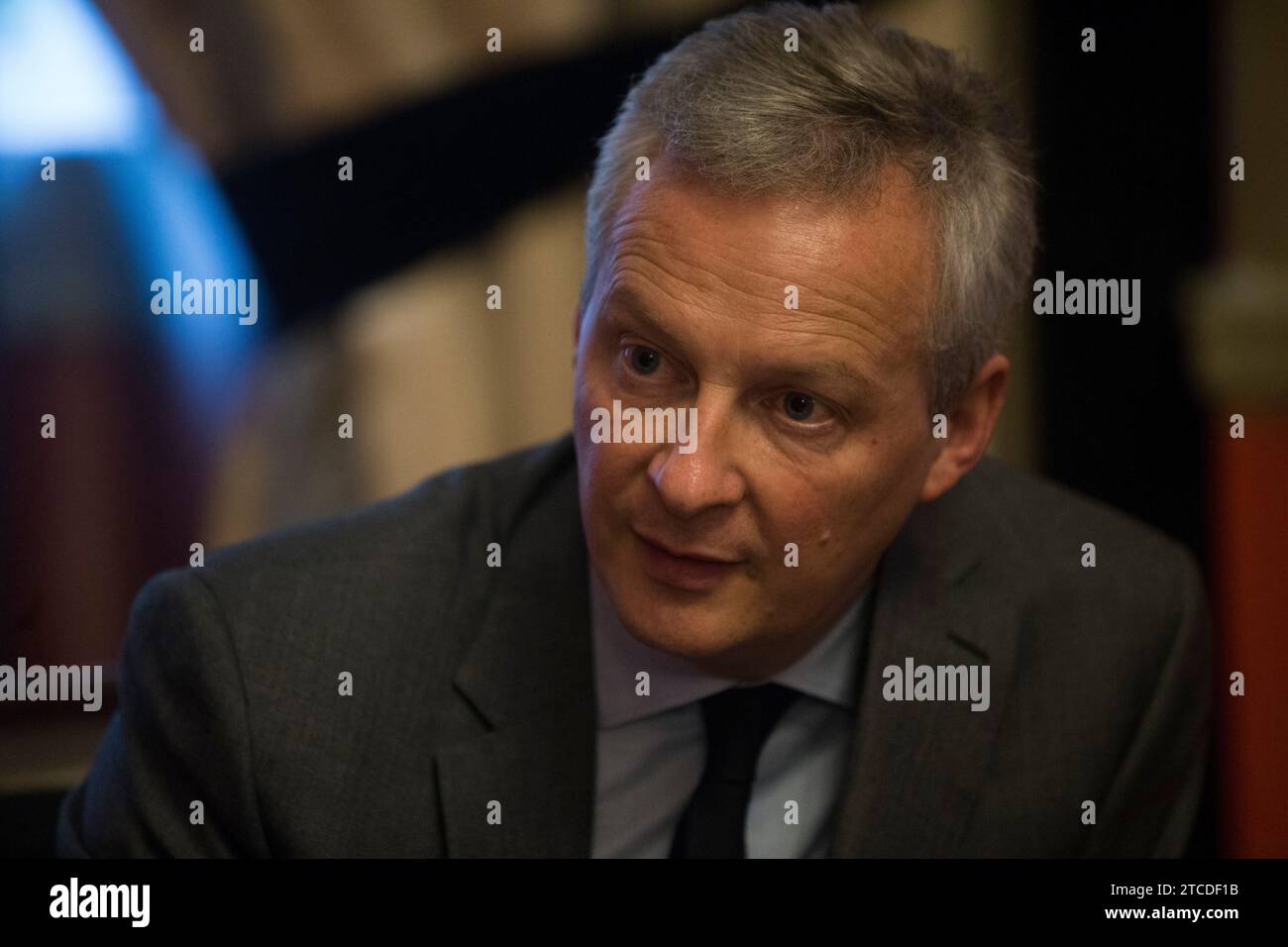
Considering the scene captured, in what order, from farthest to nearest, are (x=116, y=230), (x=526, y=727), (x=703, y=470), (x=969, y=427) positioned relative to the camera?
(x=116, y=230) → (x=969, y=427) → (x=526, y=727) → (x=703, y=470)

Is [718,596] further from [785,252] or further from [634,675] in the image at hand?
[785,252]

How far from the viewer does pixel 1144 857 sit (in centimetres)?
177

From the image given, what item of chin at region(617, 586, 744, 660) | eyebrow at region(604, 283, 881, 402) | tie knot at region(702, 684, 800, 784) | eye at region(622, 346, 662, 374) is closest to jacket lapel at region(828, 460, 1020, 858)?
tie knot at region(702, 684, 800, 784)

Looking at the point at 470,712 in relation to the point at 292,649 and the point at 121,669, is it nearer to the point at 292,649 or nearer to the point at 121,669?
the point at 292,649

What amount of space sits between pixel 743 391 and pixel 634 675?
401 millimetres

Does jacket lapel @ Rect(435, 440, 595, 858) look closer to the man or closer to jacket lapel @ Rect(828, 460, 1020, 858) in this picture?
the man

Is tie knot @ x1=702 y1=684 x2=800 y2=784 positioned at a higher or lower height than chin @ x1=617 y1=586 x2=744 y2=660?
lower

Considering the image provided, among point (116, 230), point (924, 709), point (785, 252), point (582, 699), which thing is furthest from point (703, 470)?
point (116, 230)

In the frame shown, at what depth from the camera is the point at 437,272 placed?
2.33 meters

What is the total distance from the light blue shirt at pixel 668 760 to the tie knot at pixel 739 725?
0.01 m

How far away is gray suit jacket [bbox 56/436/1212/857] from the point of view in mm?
1468

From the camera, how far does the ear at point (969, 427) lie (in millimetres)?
1636

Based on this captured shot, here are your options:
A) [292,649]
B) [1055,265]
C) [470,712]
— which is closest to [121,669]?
[292,649]
